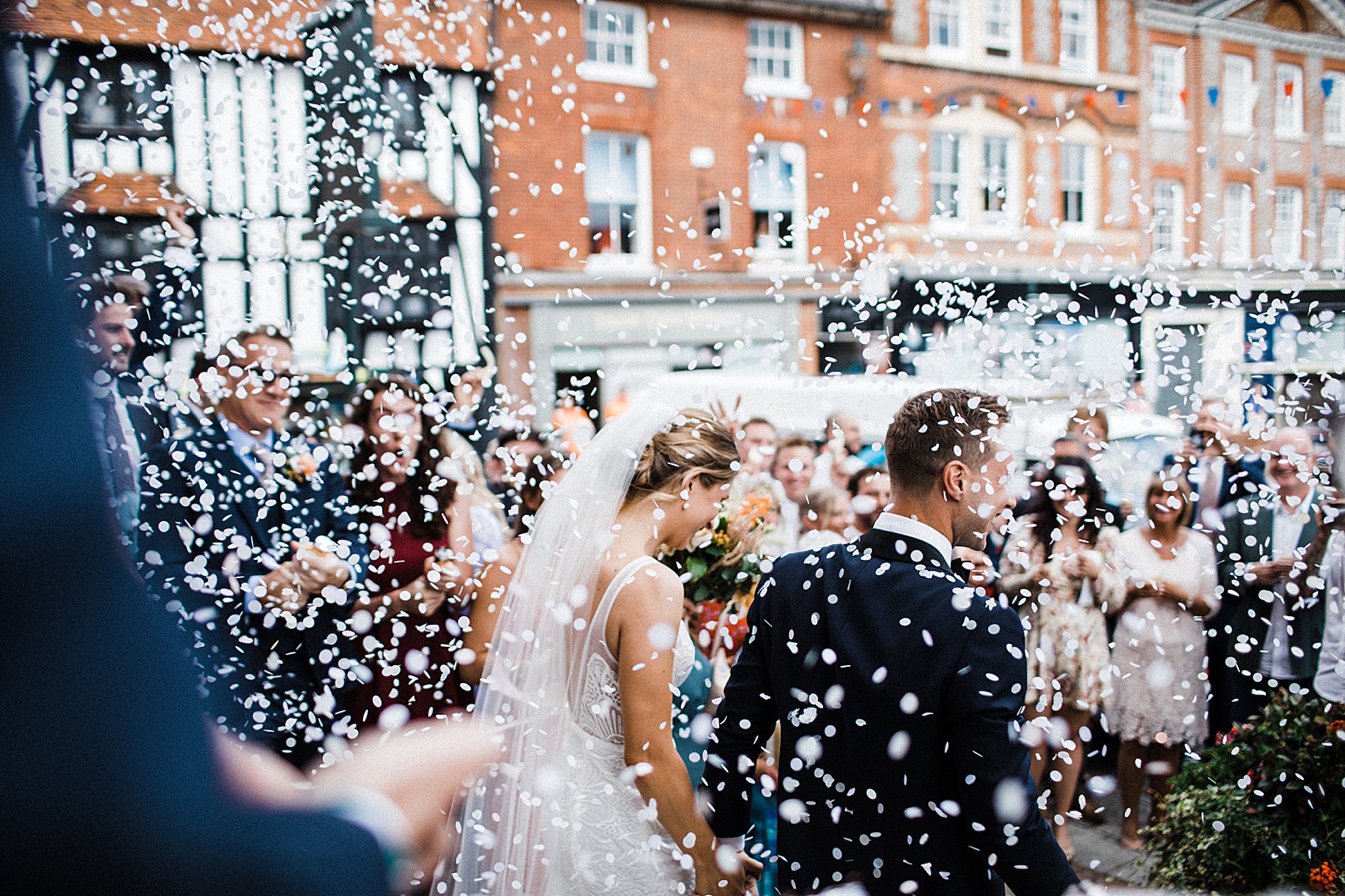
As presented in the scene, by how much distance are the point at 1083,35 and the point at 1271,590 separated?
11334 millimetres

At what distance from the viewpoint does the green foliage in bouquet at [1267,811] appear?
3039mm

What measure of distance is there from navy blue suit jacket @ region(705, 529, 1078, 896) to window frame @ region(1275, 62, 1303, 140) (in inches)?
321

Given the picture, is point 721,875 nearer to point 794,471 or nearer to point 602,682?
point 602,682

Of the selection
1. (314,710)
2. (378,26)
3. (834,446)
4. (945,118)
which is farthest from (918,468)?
(945,118)

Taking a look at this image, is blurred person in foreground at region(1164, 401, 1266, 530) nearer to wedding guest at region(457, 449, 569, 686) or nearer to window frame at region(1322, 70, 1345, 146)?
wedding guest at region(457, 449, 569, 686)

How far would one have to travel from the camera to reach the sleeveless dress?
246 centimetres

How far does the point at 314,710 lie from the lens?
356 centimetres

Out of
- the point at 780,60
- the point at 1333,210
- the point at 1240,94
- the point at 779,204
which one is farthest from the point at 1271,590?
the point at 780,60

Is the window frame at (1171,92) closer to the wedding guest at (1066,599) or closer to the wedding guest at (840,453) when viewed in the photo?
the wedding guest at (840,453)

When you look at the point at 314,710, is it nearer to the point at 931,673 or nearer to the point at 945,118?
the point at 931,673

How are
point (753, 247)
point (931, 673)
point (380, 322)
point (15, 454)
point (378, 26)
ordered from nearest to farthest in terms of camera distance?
1. point (15, 454)
2. point (931, 673)
3. point (378, 26)
4. point (380, 322)
5. point (753, 247)

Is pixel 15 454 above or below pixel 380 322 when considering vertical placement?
below

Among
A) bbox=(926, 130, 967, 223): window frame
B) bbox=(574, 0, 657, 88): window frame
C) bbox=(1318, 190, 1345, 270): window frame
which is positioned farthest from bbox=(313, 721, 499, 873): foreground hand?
bbox=(926, 130, 967, 223): window frame

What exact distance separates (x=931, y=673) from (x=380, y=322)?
39.9 ft
